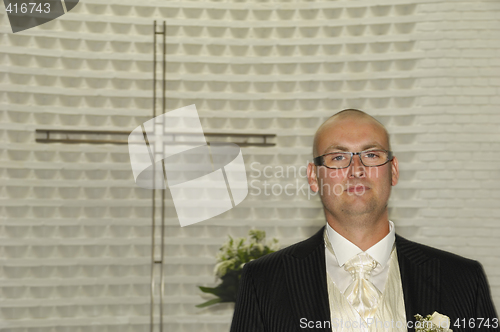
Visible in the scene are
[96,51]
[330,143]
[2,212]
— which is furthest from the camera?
[96,51]

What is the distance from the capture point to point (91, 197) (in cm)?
306

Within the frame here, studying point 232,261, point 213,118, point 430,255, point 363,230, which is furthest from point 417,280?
point 213,118

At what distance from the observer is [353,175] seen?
1477 mm

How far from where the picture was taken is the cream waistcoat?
4.69 feet

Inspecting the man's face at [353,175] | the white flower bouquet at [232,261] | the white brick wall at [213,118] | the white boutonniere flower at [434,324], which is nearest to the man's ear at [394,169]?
the man's face at [353,175]

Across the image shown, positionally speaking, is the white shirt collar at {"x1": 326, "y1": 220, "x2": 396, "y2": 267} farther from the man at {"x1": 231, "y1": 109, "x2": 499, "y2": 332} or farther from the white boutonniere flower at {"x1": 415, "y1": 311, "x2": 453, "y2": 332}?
the white boutonniere flower at {"x1": 415, "y1": 311, "x2": 453, "y2": 332}

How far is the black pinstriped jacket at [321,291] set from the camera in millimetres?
1404

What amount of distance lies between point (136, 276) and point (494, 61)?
2456 millimetres

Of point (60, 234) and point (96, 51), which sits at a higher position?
point (96, 51)

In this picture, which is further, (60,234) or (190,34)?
(190,34)

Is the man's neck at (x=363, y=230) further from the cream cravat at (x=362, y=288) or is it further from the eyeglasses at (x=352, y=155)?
the eyeglasses at (x=352, y=155)

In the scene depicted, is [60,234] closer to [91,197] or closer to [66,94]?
[91,197]

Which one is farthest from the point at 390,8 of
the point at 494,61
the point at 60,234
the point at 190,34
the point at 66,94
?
the point at 60,234

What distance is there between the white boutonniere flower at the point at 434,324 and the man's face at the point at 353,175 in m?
0.32
